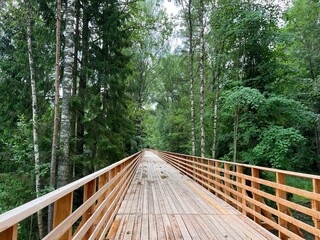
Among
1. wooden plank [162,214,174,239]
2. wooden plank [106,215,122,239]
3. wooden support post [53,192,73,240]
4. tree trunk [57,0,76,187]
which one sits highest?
tree trunk [57,0,76,187]

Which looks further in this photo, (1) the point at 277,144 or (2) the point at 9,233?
(1) the point at 277,144

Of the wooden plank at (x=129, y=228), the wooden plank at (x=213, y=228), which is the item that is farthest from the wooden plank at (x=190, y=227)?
the wooden plank at (x=129, y=228)

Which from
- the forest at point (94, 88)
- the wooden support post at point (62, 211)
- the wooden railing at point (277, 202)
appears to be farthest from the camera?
the forest at point (94, 88)

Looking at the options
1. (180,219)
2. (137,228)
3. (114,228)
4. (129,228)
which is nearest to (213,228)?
(180,219)

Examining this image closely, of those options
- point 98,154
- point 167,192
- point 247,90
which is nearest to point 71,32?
point 98,154

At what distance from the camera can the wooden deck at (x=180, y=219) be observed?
330cm

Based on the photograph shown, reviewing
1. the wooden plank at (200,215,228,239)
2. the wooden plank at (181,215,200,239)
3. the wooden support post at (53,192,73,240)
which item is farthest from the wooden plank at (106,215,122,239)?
the wooden support post at (53,192,73,240)

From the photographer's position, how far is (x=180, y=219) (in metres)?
3.99

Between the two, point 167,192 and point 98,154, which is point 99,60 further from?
point 167,192

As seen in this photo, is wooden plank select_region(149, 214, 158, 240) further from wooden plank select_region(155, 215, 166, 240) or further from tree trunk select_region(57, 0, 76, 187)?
tree trunk select_region(57, 0, 76, 187)

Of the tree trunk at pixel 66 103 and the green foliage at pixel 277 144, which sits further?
the green foliage at pixel 277 144

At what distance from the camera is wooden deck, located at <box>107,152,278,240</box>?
10.8 feet

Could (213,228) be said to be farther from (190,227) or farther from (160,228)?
(160,228)

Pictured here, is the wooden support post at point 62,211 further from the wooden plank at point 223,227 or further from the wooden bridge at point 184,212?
the wooden plank at point 223,227
